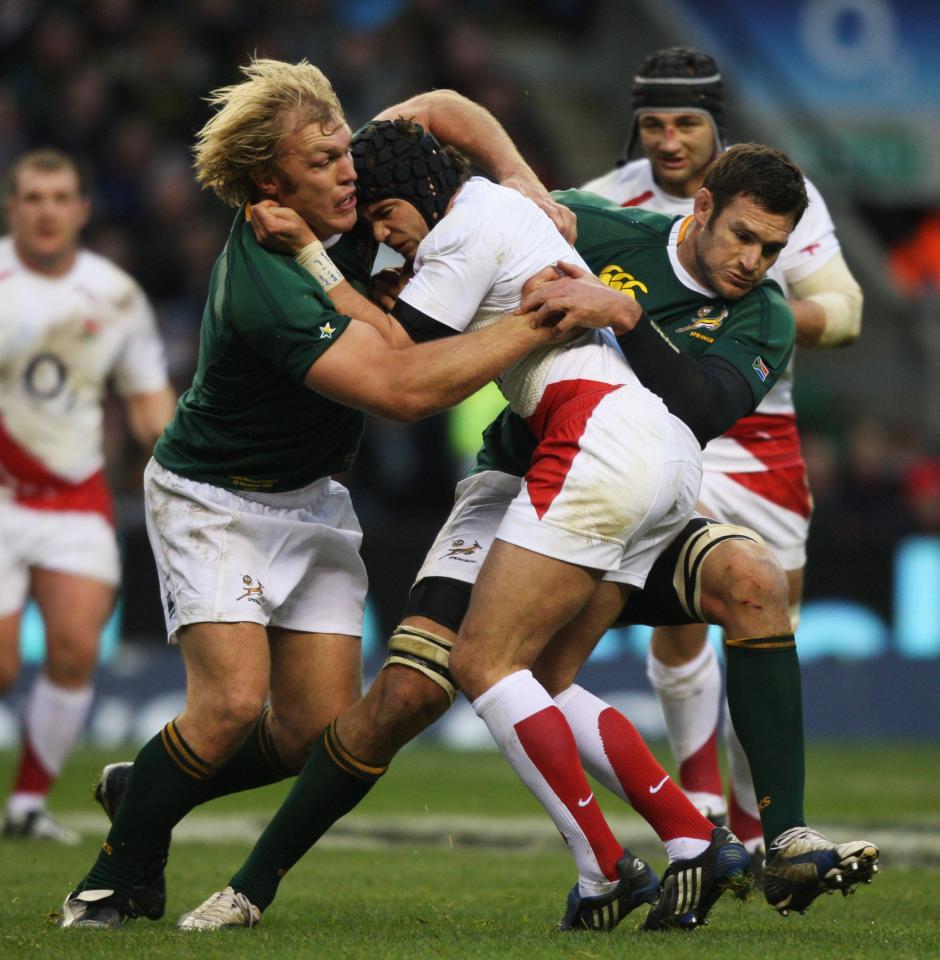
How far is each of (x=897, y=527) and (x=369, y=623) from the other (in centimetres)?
357

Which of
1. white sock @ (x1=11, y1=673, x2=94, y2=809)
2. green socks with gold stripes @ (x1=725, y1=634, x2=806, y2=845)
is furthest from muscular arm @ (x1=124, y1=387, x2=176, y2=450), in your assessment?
green socks with gold stripes @ (x1=725, y1=634, x2=806, y2=845)

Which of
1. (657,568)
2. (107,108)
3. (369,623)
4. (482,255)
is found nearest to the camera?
(482,255)

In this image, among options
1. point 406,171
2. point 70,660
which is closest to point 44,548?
point 70,660

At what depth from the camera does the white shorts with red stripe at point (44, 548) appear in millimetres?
7883

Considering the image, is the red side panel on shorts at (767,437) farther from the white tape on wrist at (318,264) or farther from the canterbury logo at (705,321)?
the white tape on wrist at (318,264)

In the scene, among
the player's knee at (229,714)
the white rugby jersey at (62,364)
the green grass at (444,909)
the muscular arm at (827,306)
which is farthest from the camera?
the white rugby jersey at (62,364)

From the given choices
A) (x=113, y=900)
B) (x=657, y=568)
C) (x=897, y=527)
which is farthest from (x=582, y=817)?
(x=897, y=527)

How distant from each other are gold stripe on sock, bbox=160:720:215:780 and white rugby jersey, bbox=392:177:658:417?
4.17 feet

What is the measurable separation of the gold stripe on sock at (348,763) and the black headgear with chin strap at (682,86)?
2.85 meters

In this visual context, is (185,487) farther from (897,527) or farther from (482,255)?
(897,527)

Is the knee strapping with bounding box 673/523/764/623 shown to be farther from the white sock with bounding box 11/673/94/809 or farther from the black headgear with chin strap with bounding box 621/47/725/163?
the white sock with bounding box 11/673/94/809

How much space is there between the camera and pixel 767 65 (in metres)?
18.3

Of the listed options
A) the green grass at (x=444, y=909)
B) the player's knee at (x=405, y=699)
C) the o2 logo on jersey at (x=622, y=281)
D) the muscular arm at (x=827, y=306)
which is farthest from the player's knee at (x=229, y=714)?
the muscular arm at (x=827, y=306)

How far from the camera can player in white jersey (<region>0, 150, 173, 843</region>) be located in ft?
25.8
